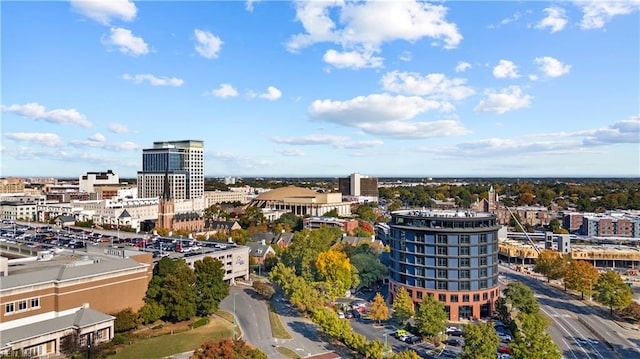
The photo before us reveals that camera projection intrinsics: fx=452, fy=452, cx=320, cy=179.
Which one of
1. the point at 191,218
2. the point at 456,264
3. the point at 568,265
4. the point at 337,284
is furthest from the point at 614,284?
the point at 191,218

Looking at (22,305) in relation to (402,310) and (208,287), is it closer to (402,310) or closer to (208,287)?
(208,287)

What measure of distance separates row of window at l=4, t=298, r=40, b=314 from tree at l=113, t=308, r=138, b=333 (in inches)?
363

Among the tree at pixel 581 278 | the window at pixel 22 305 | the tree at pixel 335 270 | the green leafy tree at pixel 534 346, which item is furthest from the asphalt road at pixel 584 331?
the window at pixel 22 305

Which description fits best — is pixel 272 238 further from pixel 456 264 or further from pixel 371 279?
pixel 456 264

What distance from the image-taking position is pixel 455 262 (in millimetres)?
69312

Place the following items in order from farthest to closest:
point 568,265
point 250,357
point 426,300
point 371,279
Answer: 1. point 568,265
2. point 371,279
3. point 426,300
4. point 250,357

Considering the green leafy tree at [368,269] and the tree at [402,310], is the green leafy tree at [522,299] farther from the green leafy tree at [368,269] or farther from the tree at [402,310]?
the green leafy tree at [368,269]

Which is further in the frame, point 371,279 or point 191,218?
point 191,218

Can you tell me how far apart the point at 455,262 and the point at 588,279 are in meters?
29.3

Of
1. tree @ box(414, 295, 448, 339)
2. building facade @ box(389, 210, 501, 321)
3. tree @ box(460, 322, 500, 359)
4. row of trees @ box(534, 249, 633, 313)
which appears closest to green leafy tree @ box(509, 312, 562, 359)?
tree @ box(460, 322, 500, 359)

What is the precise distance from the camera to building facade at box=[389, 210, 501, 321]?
226 ft

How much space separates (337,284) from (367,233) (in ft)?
195

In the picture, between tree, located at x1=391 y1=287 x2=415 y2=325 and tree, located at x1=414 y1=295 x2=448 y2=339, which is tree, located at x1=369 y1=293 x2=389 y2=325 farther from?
tree, located at x1=414 y1=295 x2=448 y2=339

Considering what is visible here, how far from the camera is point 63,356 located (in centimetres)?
4947
